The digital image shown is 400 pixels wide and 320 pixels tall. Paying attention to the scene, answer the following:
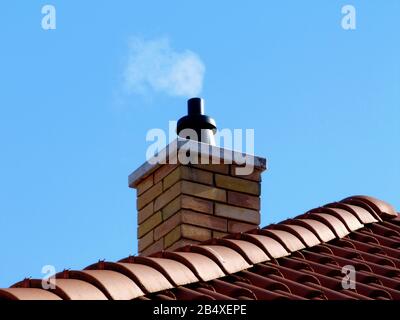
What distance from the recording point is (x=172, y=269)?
23.5 ft

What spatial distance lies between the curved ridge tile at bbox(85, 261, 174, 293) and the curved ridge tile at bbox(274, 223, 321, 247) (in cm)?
199

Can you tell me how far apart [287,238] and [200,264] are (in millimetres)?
1329

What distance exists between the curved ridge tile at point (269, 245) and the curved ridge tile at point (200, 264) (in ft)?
2.41

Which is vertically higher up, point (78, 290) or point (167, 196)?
point (167, 196)

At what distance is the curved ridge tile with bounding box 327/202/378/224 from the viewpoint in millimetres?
9727

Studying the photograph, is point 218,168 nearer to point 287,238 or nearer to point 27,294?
point 287,238

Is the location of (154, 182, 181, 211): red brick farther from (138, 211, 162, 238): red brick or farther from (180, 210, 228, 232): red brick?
(180, 210, 228, 232): red brick

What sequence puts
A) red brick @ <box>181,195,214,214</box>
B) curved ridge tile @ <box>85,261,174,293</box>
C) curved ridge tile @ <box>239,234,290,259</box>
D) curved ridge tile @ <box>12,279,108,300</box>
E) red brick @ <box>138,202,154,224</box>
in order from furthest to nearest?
red brick @ <box>138,202,154,224</box> → red brick @ <box>181,195,214,214</box> → curved ridge tile @ <box>239,234,290,259</box> → curved ridge tile @ <box>85,261,174,293</box> → curved ridge tile @ <box>12,279,108,300</box>

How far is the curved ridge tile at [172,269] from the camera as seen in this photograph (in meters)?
7.05

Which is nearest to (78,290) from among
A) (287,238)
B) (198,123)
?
(287,238)

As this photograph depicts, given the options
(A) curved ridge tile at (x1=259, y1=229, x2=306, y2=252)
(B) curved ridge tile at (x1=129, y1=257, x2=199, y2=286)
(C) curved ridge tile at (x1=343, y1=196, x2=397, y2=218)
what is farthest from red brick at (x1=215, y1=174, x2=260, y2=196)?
(B) curved ridge tile at (x1=129, y1=257, x2=199, y2=286)
